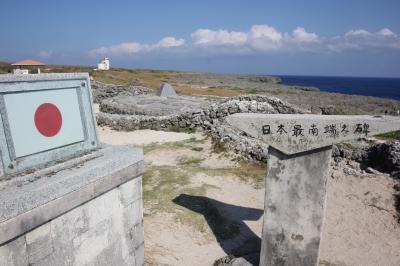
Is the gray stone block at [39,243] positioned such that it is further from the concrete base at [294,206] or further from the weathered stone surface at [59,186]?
the concrete base at [294,206]

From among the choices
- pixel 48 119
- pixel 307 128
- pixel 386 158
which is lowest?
pixel 386 158

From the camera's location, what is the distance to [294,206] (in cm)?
520

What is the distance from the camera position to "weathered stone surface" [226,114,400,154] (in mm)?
4785

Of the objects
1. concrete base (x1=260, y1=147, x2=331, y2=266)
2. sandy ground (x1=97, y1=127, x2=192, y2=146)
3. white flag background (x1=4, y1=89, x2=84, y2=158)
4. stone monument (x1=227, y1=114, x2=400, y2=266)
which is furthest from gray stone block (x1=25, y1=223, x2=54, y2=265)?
sandy ground (x1=97, y1=127, x2=192, y2=146)

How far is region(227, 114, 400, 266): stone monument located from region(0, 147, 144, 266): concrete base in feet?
6.24

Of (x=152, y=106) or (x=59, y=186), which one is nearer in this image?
(x=59, y=186)

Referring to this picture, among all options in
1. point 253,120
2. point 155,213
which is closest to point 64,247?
point 253,120

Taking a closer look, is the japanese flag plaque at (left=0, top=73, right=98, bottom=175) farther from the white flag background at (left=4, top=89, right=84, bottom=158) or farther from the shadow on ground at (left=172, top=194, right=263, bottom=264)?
the shadow on ground at (left=172, top=194, right=263, bottom=264)

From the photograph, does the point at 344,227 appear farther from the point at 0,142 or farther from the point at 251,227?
the point at 0,142

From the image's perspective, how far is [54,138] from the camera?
3.82 metres

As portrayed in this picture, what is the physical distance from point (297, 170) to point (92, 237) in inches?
121

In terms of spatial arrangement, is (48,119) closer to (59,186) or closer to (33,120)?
(33,120)

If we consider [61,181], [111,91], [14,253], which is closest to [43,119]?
[61,181]

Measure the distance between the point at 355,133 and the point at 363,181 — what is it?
5374 millimetres
